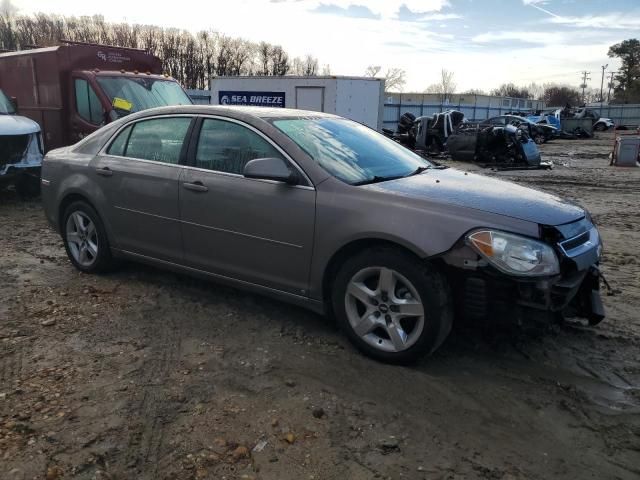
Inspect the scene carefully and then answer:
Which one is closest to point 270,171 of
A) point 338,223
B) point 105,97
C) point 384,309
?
Answer: point 338,223

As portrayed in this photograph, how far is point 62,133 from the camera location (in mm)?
10109

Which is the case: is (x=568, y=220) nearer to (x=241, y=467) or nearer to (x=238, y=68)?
(x=241, y=467)

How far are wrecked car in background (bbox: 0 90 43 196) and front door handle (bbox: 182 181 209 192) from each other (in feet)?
19.1

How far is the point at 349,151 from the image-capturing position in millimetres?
4090

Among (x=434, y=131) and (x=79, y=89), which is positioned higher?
(x=79, y=89)

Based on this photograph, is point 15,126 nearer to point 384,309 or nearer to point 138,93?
point 138,93

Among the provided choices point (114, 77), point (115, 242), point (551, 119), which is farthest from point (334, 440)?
point (551, 119)

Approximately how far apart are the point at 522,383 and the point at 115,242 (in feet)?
11.4

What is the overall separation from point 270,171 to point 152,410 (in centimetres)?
164

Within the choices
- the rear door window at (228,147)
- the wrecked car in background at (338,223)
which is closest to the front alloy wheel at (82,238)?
the wrecked car in background at (338,223)

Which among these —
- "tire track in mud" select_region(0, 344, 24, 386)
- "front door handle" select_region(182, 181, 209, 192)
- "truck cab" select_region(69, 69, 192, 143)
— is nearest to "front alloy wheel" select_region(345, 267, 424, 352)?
"front door handle" select_region(182, 181, 209, 192)

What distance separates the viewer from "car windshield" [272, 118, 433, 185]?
12.6ft

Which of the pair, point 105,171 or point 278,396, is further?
point 105,171

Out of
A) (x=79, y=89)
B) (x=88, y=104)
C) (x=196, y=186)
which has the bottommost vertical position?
→ (x=196, y=186)
